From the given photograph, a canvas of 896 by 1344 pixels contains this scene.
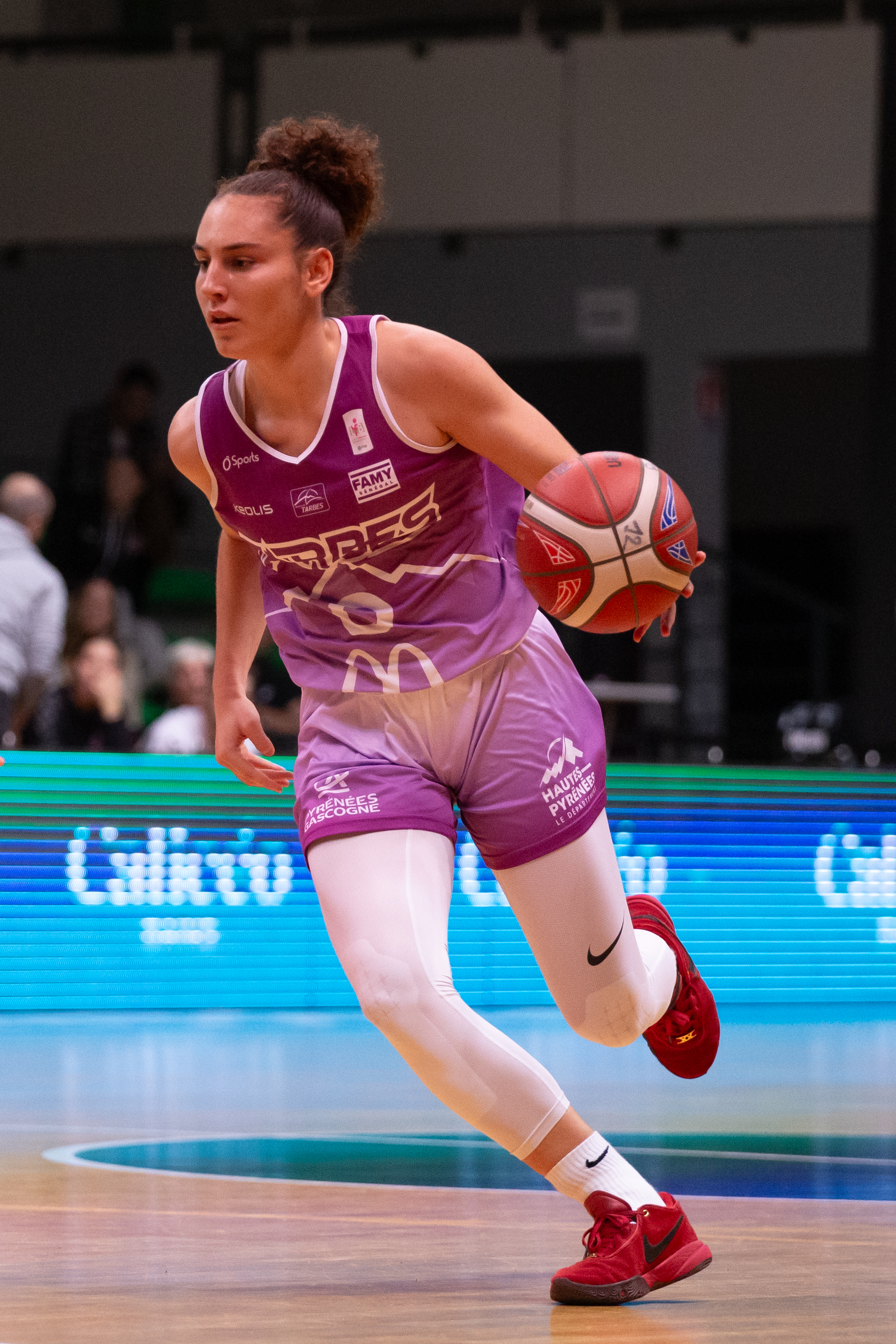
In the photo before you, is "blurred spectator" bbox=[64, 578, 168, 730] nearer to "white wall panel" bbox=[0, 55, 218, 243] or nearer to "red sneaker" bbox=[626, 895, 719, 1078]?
"white wall panel" bbox=[0, 55, 218, 243]

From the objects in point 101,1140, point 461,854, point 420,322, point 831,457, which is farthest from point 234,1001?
point 831,457

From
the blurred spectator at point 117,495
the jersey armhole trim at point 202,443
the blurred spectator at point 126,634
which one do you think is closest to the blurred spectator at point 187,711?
the blurred spectator at point 126,634

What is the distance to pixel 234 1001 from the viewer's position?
6.60 metres

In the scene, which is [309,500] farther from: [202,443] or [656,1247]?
[656,1247]

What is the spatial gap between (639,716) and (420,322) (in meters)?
3.85

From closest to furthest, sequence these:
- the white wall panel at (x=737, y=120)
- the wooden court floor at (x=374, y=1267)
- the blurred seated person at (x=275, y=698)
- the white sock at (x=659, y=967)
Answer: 1. the wooden court floor at (x=374, y=1267)
2. the white sock at (x=659, y=967)
3. the blurred seated person at (x=275, y=698)
4. the white wall panel at (x=737, y=120)

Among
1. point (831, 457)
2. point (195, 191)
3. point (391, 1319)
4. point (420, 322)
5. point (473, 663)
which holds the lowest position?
point (391, 1319)

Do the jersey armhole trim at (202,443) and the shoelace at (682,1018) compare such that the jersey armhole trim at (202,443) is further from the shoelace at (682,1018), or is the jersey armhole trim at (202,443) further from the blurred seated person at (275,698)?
the blurred seated person at (275,698)

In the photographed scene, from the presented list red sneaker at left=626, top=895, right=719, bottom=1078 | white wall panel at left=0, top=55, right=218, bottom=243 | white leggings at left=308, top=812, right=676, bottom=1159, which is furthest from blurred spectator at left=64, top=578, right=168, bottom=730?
white leggings at left=308, top=812, right=676, bottom=1159

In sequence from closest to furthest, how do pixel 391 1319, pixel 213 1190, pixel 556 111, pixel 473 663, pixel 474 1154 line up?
1. pixel 391 1319
2. pixel 473 663
3. pixel 213 1190
4. pixel 474 1154
5. pixel 556 111

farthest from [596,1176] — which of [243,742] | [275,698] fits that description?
[275,698]

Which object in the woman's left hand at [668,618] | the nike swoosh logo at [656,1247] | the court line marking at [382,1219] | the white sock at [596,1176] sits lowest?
the court line marking at [382,1219]

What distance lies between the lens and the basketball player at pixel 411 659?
2844mm

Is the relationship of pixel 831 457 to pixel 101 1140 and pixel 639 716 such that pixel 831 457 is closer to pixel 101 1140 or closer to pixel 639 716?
pixel 639 716
